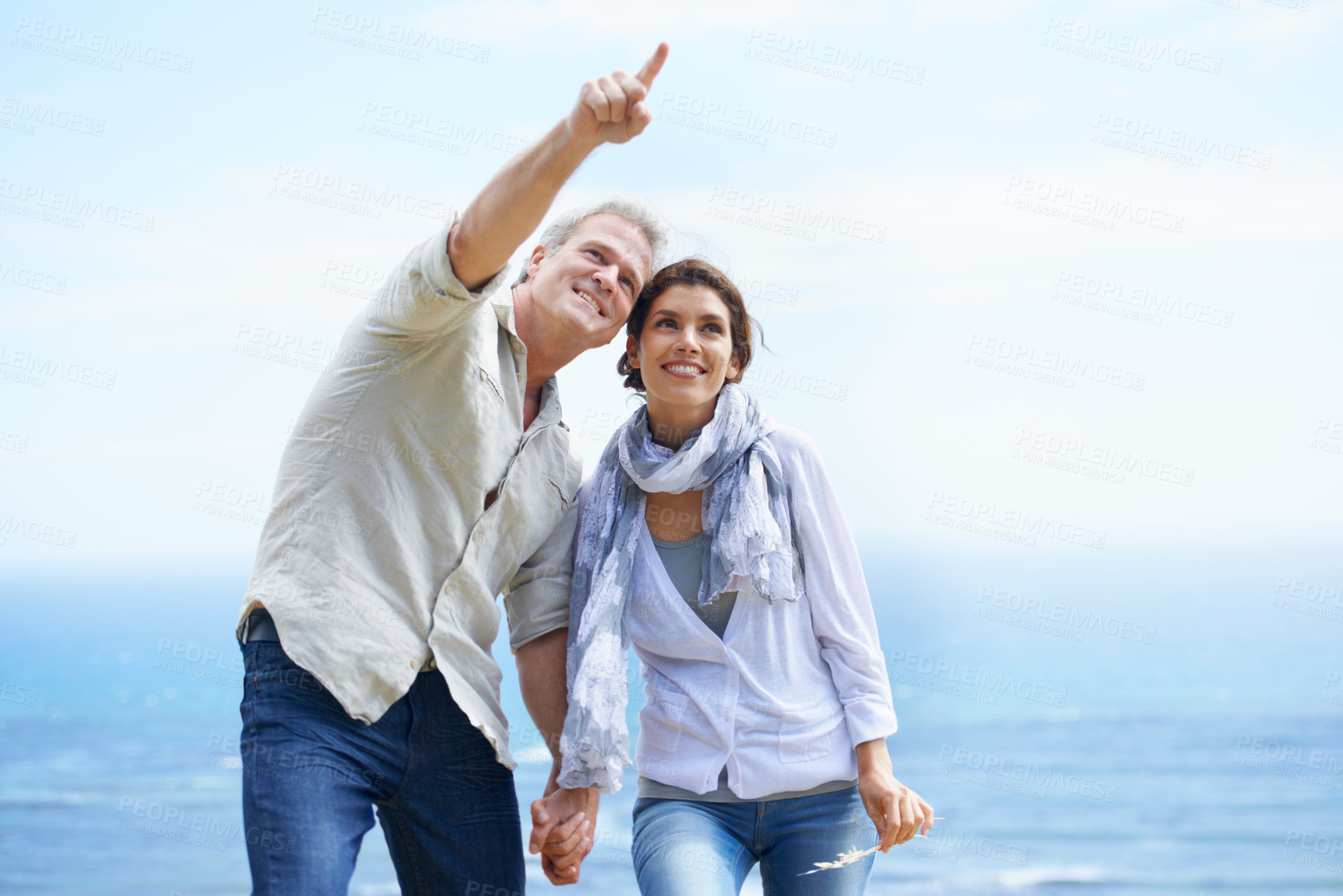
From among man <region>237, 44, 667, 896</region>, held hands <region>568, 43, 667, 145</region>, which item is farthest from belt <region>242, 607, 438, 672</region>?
held hands <region>568, 43, 667, 145</region>

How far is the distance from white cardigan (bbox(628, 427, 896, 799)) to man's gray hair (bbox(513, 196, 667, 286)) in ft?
2.14

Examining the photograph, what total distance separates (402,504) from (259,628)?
36 centimetres

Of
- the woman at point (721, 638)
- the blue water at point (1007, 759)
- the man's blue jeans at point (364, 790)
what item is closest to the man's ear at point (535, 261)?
the woman at point (721, 638)

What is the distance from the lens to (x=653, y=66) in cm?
186

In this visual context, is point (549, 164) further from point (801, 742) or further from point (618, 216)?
point (801, 742)

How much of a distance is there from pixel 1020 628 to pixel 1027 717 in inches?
639

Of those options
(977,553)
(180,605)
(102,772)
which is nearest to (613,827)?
(102,772)

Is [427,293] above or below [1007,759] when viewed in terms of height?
above

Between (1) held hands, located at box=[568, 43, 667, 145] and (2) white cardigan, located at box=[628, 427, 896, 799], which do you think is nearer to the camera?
(1) held hands, located at box=[568, 43, 667, 145]

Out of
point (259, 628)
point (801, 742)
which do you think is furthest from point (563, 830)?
point (259, 628)

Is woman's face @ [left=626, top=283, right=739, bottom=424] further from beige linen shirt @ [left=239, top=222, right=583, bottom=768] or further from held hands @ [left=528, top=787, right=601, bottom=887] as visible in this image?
held hands @ [left=528, top=787, right=601, bottom=887]

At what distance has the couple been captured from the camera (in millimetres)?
1946

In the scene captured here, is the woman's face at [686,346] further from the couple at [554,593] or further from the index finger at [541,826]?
the index finger at [541,826]

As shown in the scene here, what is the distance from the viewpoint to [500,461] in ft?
7.45
